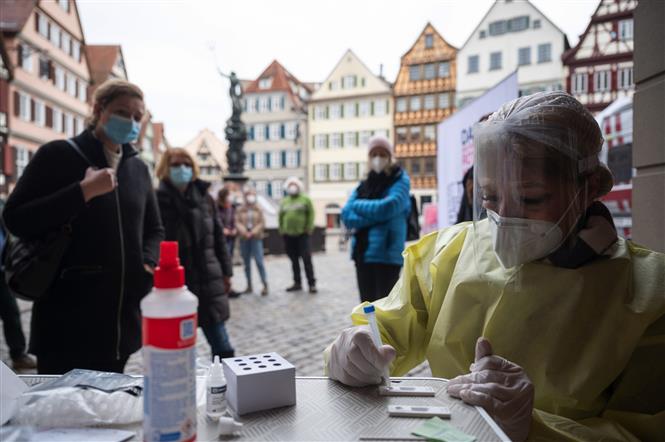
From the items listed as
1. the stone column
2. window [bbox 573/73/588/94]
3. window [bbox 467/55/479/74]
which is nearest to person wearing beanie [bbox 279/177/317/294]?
the stone column

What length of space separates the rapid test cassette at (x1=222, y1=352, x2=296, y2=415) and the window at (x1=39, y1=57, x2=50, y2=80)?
2832cm

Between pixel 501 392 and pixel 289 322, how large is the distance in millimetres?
5314

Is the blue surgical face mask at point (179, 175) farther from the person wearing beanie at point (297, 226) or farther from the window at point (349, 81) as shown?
the window at point (349, 81)

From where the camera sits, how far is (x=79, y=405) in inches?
38.8

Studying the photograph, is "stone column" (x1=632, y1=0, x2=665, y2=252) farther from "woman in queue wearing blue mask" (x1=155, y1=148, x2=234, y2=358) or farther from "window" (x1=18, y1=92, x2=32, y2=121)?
"window" (x1=18, y1=92, x2=32, y2=121)

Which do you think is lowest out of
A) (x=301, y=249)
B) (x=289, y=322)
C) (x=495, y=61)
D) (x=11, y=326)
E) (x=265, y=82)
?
(x=289, y=322)

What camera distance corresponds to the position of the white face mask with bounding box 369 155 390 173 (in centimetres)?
461

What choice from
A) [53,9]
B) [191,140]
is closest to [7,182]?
[53,9]

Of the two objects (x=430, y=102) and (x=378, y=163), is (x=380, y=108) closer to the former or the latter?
(x=430, y=102)

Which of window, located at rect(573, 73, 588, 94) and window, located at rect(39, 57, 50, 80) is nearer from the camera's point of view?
window, located at rect(39, 57, 50, 80)

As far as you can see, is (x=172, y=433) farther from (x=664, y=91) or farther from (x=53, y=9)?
(x=53, y=9)

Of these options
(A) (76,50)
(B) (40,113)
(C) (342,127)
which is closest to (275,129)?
(C) (342,127)

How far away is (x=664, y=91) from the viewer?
214 centimetres

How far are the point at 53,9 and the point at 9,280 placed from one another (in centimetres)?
2388
